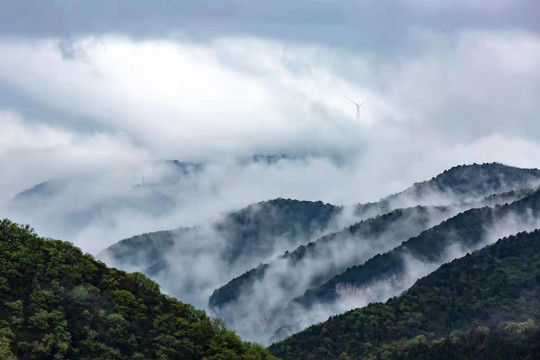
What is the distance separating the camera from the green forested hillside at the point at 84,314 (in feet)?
517

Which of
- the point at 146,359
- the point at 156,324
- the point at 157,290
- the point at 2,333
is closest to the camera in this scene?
the point at 2,333

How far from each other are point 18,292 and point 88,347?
52.6ft

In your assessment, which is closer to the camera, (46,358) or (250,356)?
(46,358)

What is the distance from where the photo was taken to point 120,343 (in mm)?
165250

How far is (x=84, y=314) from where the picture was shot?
166 m

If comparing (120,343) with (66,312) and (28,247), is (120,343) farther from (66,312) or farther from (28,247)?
(28,247)

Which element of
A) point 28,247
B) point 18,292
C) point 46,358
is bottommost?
point 46,358

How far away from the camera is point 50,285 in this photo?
173 metres

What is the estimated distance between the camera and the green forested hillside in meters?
158

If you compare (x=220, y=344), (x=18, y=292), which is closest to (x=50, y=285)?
(x=18, y=292)

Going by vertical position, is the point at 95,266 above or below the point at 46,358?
above

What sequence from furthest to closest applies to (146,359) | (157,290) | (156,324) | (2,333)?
(157,290) → (156,324) → (146,359) → (2,333)

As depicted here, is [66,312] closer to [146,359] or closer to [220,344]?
[146,359]

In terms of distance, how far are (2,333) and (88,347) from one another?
14.0 metres
